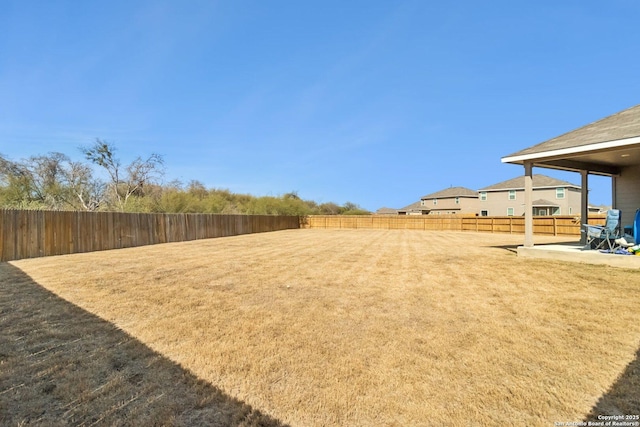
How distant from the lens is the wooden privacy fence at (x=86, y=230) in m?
8.68

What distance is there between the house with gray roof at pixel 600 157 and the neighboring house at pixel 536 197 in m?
18.5

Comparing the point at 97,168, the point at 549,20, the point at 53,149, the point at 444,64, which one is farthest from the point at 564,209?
the point at 53,149

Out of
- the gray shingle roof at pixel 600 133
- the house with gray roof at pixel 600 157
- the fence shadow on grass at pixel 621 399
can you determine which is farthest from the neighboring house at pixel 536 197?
the fence shadow on grass at pixel 621 399

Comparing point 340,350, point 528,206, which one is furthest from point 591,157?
point 340,350

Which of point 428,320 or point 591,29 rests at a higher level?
point 591,29

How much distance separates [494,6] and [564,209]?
72.0ft

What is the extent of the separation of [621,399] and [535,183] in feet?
102

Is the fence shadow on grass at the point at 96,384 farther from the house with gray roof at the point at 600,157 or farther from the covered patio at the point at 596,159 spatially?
the house with gray roof at the point at 600,157

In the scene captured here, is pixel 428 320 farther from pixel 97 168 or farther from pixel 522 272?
pixel 97 168

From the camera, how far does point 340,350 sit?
281cm

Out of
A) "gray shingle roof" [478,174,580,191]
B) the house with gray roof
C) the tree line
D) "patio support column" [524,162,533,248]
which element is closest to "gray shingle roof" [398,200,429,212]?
"gray shingle roof" [478,174,580,191]

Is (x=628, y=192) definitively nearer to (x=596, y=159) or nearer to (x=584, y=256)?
(x=596, y=159)

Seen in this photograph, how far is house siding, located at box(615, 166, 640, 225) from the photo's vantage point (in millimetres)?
9414

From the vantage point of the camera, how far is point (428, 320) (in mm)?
3619
